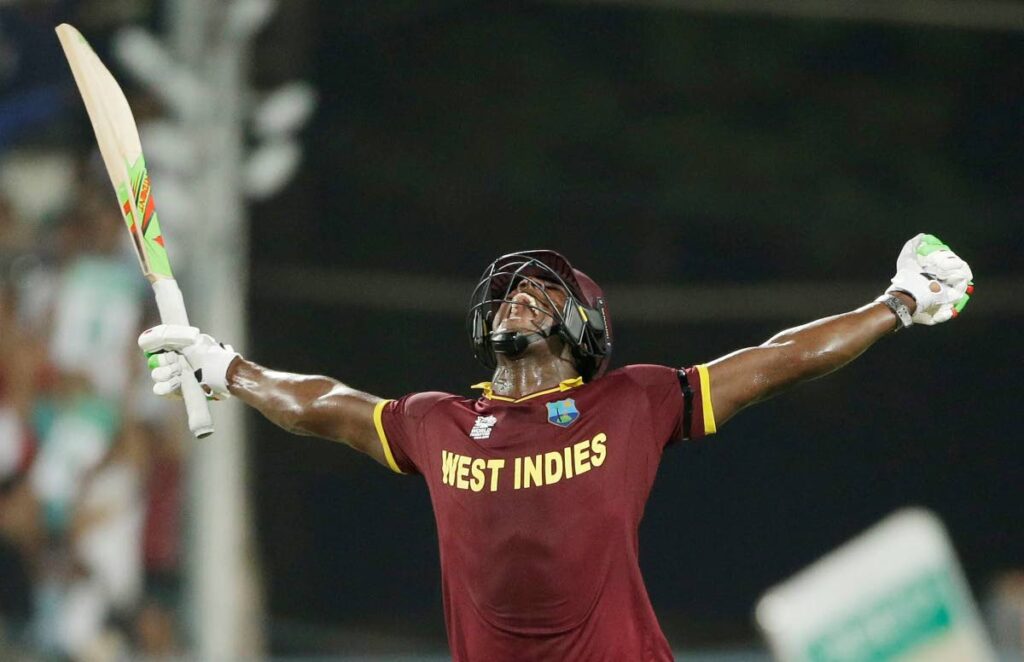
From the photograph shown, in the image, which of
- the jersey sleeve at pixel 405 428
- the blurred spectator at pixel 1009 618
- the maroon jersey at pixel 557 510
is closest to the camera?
the maroon jersey at pixel 557 510

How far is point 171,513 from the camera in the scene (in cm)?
1340

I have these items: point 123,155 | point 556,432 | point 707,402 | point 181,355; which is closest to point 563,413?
point 556,432

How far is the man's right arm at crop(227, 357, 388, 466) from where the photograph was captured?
570 cm

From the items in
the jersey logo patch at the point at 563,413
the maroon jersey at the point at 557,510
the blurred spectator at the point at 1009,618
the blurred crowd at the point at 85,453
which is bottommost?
the maroon jersey at the point at 557,510

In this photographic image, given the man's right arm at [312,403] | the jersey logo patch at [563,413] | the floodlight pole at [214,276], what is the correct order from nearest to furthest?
the jersey logo patch at [563,413] → the man's right arm at [312,403] → the floodlight pole at [214,276]

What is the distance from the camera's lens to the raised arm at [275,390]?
18.8ft

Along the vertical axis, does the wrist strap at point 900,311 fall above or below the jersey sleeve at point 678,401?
above

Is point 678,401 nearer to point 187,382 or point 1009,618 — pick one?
point 187,382

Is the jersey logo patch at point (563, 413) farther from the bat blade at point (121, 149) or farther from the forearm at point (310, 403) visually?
the bat blade at point (121, 149)

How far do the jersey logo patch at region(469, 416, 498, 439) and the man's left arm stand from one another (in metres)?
0.64

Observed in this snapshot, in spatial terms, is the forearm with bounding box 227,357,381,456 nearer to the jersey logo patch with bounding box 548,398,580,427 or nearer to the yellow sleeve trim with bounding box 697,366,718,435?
the jersey logo patch with bounding box 548,398,580,427

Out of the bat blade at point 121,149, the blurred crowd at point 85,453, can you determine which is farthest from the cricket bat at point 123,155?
the blurred crowd at point 85,453

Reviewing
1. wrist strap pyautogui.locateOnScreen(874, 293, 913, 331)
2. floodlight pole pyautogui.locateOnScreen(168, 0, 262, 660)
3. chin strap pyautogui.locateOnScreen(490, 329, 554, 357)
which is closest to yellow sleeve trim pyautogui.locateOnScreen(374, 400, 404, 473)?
Answer: chin strap pyautogui.locateOnScreen(490, 329, 554, 357)

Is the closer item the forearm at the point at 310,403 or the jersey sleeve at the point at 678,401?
the jersey sleeve at the point at 678,401
